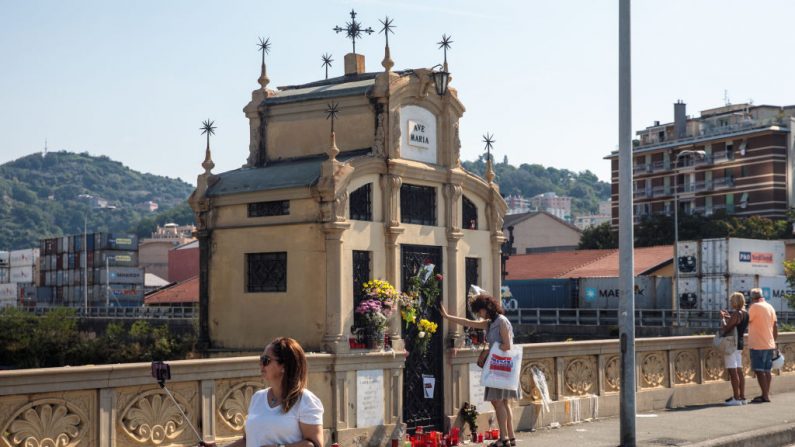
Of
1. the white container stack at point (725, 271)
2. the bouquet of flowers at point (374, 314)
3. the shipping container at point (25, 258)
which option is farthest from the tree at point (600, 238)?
the bouquet of flowers at point (374, 314)

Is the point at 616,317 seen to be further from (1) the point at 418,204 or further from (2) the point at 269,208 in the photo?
(2) the point at 269,208

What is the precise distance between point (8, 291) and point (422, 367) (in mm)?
109699

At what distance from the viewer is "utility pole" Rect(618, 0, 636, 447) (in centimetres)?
1257

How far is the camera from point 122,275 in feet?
325

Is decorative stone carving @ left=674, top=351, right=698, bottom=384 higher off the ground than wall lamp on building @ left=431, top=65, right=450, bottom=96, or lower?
lower

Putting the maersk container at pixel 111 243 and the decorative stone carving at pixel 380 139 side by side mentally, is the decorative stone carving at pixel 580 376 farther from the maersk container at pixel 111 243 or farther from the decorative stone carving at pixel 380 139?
the maersk container at pixel 111 243

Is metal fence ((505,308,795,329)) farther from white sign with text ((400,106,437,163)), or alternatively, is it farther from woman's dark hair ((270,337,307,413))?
woman's dark hair ((270,337,307,413))

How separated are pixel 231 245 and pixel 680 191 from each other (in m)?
96.7

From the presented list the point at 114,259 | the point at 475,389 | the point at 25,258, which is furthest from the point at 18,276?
the point at 475,389

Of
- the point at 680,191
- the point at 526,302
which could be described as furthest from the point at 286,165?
the point at 680,191

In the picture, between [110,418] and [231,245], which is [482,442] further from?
[110,418]

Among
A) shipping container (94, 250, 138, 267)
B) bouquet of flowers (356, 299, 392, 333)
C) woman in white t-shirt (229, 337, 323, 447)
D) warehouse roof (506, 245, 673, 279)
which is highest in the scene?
shipping container (94, 250, 138, 267)

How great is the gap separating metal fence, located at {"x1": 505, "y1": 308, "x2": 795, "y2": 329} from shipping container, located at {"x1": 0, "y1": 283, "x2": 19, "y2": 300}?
7086 centimetres

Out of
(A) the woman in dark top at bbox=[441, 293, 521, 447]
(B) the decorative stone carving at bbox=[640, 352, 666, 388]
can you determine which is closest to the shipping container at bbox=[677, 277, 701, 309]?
A: (B) the decorative stone carving at bbox=[640, 352, 666, 388]
